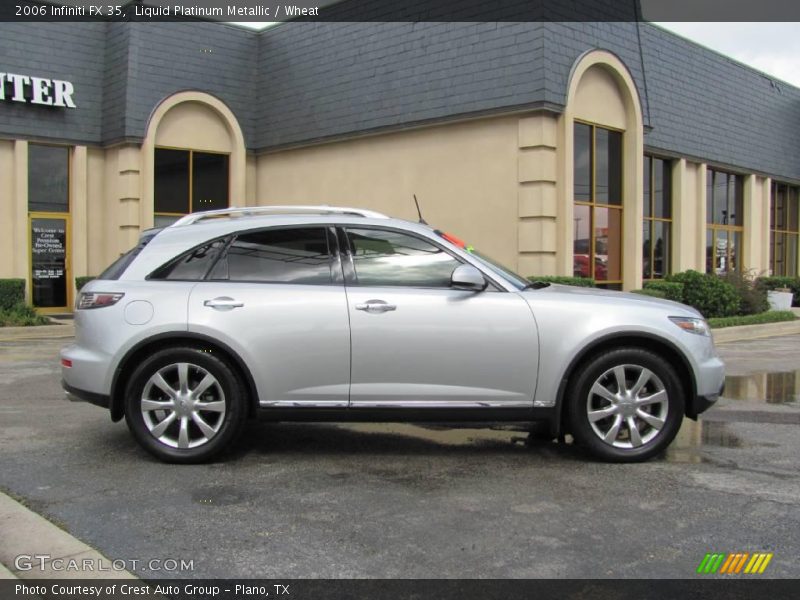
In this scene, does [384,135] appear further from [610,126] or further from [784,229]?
[784,229]

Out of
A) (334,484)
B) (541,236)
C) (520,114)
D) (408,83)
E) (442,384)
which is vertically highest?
(408,83)

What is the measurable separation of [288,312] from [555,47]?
1058cm

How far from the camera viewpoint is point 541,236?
14086mm

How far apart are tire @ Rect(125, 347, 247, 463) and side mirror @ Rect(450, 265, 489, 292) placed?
1633 millimetres

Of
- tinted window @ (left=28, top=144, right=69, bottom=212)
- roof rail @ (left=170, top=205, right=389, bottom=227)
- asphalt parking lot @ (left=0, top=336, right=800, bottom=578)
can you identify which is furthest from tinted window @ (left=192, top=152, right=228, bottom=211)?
roof rail @ (left=170, top=205, right=389, bottom=227)

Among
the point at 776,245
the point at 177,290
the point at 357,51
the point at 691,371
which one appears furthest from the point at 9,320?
the point at 776,245

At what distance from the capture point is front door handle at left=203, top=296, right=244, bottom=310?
210 inches

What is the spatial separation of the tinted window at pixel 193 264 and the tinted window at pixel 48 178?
1375 centimetres

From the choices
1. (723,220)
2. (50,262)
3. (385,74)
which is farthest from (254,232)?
(723,220)

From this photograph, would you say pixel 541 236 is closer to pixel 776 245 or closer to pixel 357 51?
pixel 357 51

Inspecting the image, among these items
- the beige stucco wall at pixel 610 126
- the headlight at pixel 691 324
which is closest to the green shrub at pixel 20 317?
the beige stucco wall at pixel 610 126

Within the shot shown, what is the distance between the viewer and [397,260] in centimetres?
555

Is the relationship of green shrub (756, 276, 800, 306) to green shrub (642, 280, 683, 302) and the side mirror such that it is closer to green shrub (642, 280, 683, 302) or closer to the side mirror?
green shrub (642, 280, 683, 302)

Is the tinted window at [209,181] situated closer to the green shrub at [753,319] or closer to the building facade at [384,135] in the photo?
the building facade at [384,135]
